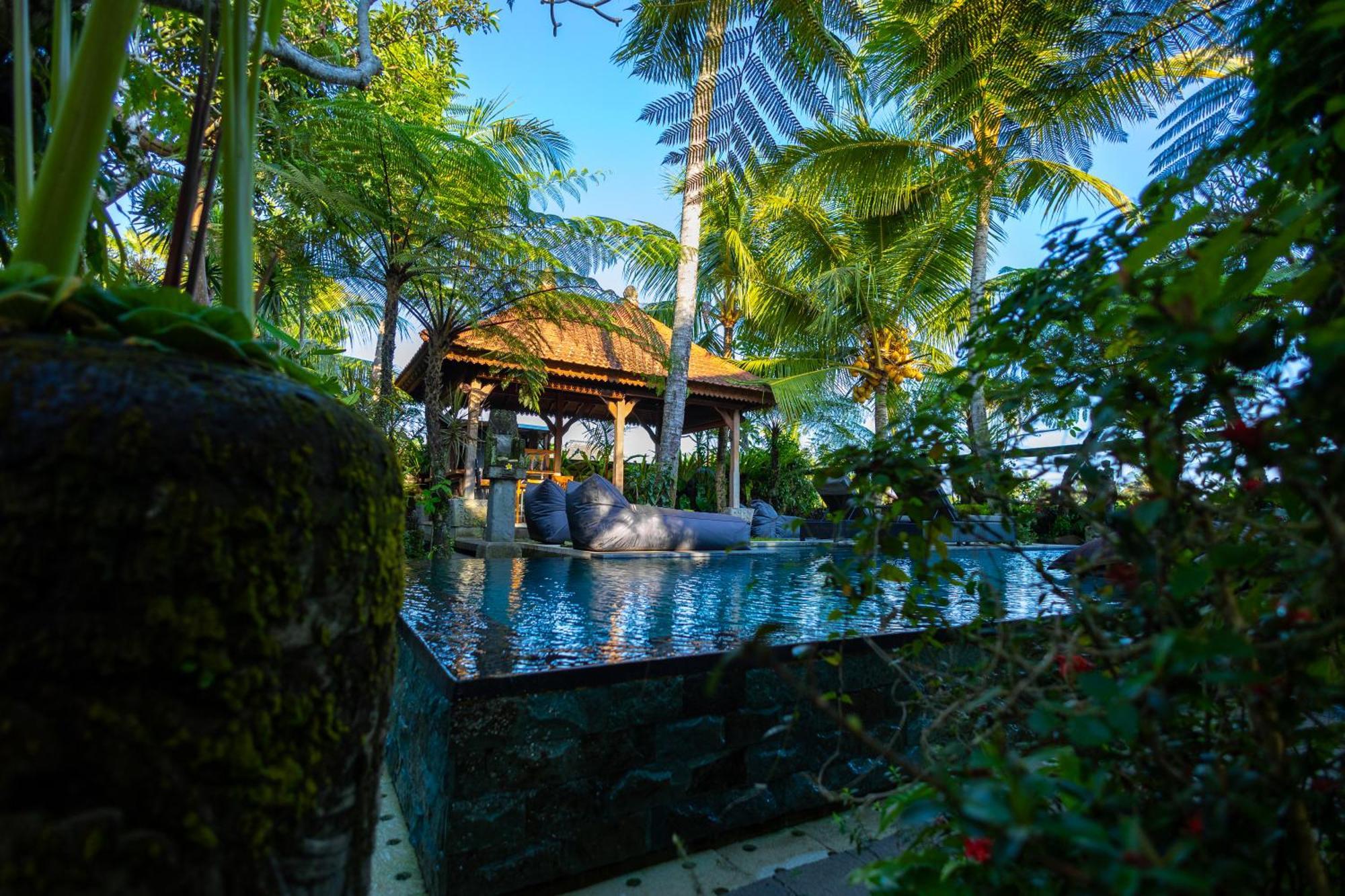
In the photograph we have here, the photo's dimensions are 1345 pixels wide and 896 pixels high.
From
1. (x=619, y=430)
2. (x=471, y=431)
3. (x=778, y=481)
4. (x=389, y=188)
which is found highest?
(x=389, y=188)

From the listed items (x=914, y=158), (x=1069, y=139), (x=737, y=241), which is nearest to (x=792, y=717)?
(x=914, y=158)

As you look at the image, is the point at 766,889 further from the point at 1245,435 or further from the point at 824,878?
the point at 1245,435

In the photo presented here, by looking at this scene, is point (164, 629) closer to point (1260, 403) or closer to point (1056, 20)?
point (1260, 403)

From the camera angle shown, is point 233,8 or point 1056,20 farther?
point 1056,20

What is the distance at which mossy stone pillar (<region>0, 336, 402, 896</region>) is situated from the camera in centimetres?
45

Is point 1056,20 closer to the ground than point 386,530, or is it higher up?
higher up

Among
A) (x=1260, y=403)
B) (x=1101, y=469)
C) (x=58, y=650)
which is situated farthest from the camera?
(x=1101, y=469)

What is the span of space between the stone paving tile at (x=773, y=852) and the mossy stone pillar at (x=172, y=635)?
136cm

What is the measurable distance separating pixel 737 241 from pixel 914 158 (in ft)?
16.1

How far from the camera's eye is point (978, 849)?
26.9 inches

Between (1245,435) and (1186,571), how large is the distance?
0.40 feet

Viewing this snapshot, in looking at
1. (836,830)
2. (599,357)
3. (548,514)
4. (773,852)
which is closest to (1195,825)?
(773,852)

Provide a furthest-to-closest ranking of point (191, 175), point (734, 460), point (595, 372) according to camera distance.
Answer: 1. point (734, 460)
2. point (595, 372)
3. point (191, 175)

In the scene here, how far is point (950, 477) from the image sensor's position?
1.03 m
